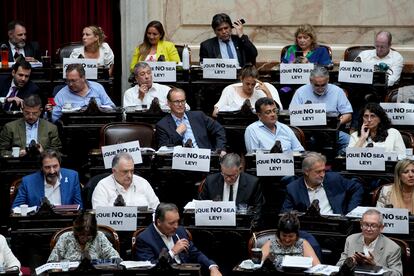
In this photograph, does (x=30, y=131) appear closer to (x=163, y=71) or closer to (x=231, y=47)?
(x=163, y=71)

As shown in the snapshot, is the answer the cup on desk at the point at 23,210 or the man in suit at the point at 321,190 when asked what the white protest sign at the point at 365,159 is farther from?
the cup on desk at the point at 23,210

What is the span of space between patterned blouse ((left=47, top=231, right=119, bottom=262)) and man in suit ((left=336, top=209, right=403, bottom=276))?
1927mm

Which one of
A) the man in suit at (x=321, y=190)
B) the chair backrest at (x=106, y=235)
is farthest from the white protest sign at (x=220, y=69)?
the chair backrest at (x=106, y=235)

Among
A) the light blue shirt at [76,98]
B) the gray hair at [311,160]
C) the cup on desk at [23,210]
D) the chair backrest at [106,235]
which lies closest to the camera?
the chair backrest at [106,235]

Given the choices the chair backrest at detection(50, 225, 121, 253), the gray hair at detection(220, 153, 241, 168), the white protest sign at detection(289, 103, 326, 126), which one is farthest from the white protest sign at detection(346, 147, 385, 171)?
the chair backrest at detection(50, 225, 121, 253)

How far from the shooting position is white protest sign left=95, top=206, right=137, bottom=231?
1220cm

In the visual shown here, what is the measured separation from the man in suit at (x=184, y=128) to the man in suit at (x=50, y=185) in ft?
4.08

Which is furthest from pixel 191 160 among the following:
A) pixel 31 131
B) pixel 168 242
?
pixel 31 131

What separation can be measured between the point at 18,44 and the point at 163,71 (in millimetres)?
1973

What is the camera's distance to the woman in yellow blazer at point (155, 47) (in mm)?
15695

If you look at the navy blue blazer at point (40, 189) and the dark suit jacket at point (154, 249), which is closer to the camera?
the dark suit jacket at point (154, 249)

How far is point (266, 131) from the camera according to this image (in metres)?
13.7

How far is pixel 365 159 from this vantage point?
13086 millimetres

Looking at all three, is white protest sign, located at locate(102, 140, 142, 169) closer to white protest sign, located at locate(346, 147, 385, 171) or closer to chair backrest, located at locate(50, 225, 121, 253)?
chair backrest, located at locate(50, 225, 121, 253)
